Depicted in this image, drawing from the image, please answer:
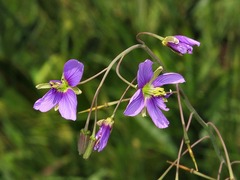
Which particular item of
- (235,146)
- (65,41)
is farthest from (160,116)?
(65,41)

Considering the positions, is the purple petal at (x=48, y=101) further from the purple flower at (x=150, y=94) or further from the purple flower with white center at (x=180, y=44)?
the purple flower with white center at (x=180, y=44)

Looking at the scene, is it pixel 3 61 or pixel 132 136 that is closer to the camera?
pixel 132 136

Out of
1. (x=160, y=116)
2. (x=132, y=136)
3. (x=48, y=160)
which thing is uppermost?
(x=160, y=116)

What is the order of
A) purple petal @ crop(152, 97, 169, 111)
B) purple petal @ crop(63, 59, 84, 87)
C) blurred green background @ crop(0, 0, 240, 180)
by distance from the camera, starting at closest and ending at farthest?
purple petal @ crop(63, 59, 84, 87) → purple petal @ crop(152, 97, 169, 111) → blurred green background @ crop(0, 0, 240, 180)

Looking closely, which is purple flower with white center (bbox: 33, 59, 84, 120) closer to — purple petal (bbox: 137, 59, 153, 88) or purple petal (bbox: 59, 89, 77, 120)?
purple petal (bbox: 59, 89, 77, 120)

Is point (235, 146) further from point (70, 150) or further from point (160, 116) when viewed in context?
point (160, 116)

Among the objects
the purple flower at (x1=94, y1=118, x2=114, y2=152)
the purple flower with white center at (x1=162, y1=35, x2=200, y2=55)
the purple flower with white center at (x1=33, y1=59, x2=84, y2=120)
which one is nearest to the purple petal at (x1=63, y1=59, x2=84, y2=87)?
the purple flower with white center at (x1=33, y1=59, x2=84, y2=120)

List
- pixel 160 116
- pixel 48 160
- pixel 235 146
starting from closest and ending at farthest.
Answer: pixel 160 116 < pixel 235 146 < pixel 48 160
